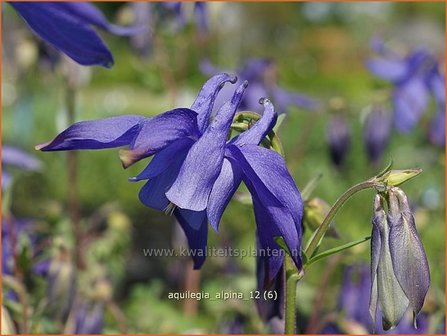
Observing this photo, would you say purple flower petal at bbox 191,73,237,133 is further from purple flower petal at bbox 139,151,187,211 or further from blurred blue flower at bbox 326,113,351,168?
blurred blue flower at bbox 326,113,351,168

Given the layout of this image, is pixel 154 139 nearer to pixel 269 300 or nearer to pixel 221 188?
pixel 221 188

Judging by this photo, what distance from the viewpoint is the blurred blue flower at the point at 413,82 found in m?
2.45

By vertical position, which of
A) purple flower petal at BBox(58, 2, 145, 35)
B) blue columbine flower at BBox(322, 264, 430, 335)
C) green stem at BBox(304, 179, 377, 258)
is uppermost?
purple flower petal at BBox(58, 2, 145, 35)

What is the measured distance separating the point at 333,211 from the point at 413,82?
167 cm

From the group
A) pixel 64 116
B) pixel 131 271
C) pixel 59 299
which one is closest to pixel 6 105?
pixel 131 271

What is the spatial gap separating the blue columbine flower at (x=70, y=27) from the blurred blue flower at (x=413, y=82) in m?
1.57

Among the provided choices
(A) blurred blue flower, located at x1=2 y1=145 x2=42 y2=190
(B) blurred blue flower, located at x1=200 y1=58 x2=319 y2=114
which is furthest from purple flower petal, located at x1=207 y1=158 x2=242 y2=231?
(B) blurred blue flower, located at x1=200 y1=58 x2=319 y2=114

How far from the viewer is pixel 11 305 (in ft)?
4.54

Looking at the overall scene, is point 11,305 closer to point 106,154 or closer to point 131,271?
point 131,271

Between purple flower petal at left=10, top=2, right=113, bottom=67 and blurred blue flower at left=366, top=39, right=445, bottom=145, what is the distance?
5.17ft

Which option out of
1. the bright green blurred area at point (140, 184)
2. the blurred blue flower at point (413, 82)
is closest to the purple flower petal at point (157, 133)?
the bright green blurred area at point (140, 184)

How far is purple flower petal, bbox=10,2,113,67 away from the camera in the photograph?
0.95 m

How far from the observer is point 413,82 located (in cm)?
247

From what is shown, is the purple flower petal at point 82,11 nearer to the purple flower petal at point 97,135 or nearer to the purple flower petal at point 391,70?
the purple flower petal at point 97,135
